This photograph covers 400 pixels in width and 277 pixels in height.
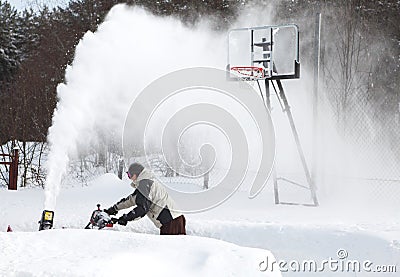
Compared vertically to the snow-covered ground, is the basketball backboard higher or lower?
higher

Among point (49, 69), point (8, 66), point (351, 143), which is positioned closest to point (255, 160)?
point (351, 143)

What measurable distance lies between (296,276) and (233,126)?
8706 mm

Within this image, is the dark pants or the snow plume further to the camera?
the snow plume

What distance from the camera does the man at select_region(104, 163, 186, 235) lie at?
19.7ft

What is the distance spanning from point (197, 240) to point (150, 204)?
105 inches

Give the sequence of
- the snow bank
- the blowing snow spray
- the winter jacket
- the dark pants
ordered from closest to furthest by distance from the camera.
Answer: the snow bank
the blowing snow spray
the winter jacket
the dark pants

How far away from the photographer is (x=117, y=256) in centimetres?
310

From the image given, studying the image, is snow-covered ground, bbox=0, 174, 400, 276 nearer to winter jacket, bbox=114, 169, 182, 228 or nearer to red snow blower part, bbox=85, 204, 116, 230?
red snow blower part, bbox=85, 204, 116, 230

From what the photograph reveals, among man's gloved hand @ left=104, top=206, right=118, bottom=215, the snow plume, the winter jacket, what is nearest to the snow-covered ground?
man's gloved hand @ left=104, top=206, right=118, bottom=215

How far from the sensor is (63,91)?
8.90 metres

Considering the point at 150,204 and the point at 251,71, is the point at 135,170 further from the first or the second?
the point at 251,71

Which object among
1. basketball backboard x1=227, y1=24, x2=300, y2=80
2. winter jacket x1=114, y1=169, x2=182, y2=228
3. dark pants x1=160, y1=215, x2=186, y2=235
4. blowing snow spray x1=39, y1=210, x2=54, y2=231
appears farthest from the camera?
basketball backboard x1=227, y1=24, x2=300, y2=80

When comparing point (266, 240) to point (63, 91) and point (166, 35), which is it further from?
point (166, 35)

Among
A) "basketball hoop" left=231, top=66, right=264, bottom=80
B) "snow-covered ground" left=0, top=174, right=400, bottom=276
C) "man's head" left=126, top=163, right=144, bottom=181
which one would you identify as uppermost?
"basketball hoop" left=231, top=66, right=264, bottom=80
